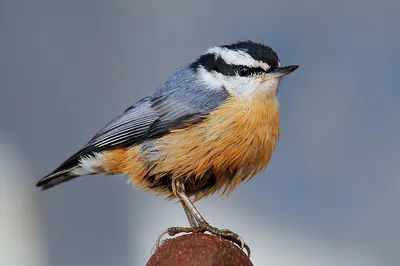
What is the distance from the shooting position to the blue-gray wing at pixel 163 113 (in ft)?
7.63

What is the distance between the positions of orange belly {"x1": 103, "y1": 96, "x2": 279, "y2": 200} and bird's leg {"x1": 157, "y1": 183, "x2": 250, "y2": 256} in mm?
50

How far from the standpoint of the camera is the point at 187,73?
8.04 ft

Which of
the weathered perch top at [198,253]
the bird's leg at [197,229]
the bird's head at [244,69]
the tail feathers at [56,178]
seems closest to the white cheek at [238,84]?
the bird's head at [244,69]

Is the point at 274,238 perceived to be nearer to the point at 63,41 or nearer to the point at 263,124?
the point at 63,41

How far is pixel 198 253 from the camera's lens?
1.70 meters

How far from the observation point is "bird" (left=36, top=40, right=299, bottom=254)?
7.38 feet

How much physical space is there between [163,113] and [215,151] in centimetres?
23

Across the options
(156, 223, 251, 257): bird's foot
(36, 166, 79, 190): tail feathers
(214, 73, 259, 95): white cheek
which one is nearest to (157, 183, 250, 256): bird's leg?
(156, 223, 251, 257): bird's foot

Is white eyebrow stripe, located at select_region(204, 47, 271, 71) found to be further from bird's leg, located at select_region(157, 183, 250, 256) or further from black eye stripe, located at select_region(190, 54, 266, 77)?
bird's leg, located at select_region(157, 183, 250, 256)

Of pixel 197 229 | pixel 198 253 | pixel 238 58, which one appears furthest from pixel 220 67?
pixel 198 253

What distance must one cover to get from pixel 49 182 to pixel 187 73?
22.1 inches

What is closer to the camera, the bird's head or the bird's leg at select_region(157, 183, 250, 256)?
the bird's leg at select_region(157, 183, 250, 256)

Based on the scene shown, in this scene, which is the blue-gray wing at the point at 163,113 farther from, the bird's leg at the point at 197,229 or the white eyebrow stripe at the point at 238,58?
the bird's leg at the point at 197,229

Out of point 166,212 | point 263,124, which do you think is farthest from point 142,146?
point 166,212
